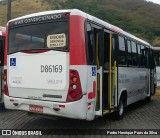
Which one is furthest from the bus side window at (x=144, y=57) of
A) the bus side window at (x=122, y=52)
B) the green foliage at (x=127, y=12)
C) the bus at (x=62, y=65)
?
the green foliage at (x=127, y=12)

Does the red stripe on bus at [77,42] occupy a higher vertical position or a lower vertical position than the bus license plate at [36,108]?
higher

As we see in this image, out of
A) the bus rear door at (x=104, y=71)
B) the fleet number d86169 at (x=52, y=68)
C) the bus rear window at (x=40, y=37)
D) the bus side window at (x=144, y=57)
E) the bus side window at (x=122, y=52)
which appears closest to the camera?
the fleet number d86169 at (x=52, y=68)

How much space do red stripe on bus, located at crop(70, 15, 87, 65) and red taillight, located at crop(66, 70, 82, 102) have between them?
281 millimetres

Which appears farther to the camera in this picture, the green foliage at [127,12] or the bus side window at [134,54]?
the green foliage at [127,12]

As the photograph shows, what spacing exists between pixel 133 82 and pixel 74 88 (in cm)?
466

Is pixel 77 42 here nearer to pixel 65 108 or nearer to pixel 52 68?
pixel 52 68

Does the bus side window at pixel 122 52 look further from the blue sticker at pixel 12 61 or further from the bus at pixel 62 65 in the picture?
the blue sticker at pixel 12 61

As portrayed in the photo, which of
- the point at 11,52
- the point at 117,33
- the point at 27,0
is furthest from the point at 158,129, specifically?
the point at 27,0

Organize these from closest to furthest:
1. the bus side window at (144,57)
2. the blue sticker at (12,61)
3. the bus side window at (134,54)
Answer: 1. the blue sticker at (12,61)
2. the bus side window at (134,54)
3. the bus side window at (144,57)

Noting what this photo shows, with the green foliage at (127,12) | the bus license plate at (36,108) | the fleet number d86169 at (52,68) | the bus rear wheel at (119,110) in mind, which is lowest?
the bus rear wheel at (119,110)

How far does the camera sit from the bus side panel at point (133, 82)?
34.4 feet

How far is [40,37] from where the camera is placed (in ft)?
27.8

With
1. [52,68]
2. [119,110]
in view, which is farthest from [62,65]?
[119,110]

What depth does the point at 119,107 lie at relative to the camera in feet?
34.0
